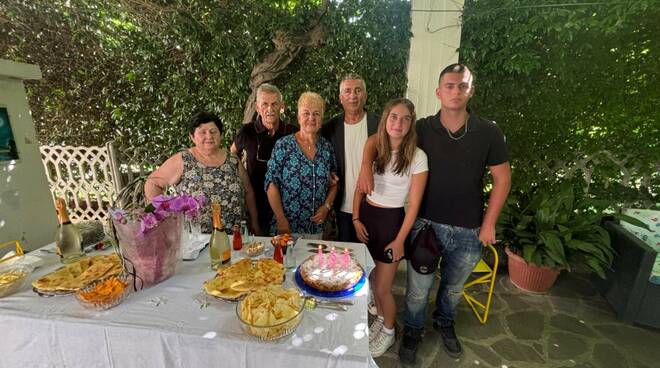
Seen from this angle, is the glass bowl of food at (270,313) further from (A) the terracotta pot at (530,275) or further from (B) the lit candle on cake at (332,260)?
(A) the terracotta pot at (530,275)

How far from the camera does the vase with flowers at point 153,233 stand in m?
1.20

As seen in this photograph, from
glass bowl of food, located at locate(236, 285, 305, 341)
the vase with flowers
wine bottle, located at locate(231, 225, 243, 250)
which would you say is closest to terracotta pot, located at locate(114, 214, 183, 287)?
the vase with flowers

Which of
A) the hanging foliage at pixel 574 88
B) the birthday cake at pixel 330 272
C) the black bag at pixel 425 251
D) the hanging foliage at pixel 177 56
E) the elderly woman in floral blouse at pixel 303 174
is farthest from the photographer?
the hanging foliage at pixel 177 56

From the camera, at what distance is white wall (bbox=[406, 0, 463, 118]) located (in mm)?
2885

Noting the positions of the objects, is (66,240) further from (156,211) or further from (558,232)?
(558,232)

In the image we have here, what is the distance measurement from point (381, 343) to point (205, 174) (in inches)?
71.4

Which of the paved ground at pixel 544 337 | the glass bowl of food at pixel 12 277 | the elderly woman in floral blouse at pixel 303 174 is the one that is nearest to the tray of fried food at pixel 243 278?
the elderly woman in floral blouse at pixel 303 174

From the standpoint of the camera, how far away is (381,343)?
2.14 meters

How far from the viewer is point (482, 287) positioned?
3029 mm

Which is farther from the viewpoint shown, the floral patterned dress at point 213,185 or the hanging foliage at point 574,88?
the hanging foliage at point 574,88

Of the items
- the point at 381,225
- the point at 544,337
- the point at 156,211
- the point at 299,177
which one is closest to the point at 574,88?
the point at 544,337

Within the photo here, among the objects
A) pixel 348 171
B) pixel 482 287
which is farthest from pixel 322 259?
pixel 482 287

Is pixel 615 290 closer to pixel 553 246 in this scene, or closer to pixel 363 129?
pixel 553 246

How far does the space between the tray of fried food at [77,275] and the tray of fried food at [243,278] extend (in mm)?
526
